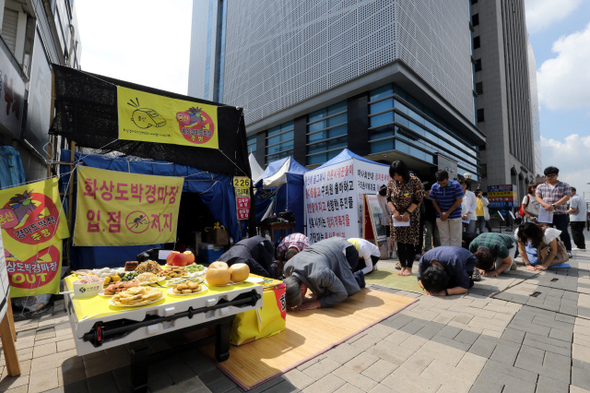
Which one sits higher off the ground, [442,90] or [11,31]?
[442,90]

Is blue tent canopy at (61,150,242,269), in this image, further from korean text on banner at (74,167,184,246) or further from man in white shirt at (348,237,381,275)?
man in white shirt at (348,237,381,275)

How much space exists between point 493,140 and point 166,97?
3077 centimetres

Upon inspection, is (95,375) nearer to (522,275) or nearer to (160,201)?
(160,201)

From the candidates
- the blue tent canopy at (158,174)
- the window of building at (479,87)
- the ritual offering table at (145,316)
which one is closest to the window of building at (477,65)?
the window of building at (479,87)

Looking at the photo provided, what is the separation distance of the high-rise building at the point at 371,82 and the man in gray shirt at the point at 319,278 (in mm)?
12853

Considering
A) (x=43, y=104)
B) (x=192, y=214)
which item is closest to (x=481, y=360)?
(x=192, y=214)

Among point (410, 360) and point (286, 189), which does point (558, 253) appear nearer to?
point (410, 360)

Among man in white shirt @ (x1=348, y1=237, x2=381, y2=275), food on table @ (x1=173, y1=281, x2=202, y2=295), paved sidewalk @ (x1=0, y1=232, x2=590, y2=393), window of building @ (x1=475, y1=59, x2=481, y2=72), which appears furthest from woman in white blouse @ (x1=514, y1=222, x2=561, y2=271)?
window of building @ (x1=475, y1=59, x2=481, y2=72)

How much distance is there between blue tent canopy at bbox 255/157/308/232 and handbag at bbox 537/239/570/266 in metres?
5.33

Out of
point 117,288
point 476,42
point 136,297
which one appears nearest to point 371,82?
point 117,288

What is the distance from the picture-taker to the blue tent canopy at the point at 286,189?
7.88 metres

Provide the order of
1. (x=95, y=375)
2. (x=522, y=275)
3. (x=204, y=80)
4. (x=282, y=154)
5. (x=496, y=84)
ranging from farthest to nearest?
(x=204, y=80), (x=496, y=84), (x=282, y=154), (x=522, y=275), (x=95, y=375)

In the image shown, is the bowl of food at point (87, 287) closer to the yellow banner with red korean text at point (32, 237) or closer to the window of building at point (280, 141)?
the yellow banner with red korean text at point (32, 237)

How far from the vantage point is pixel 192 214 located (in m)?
8.29
